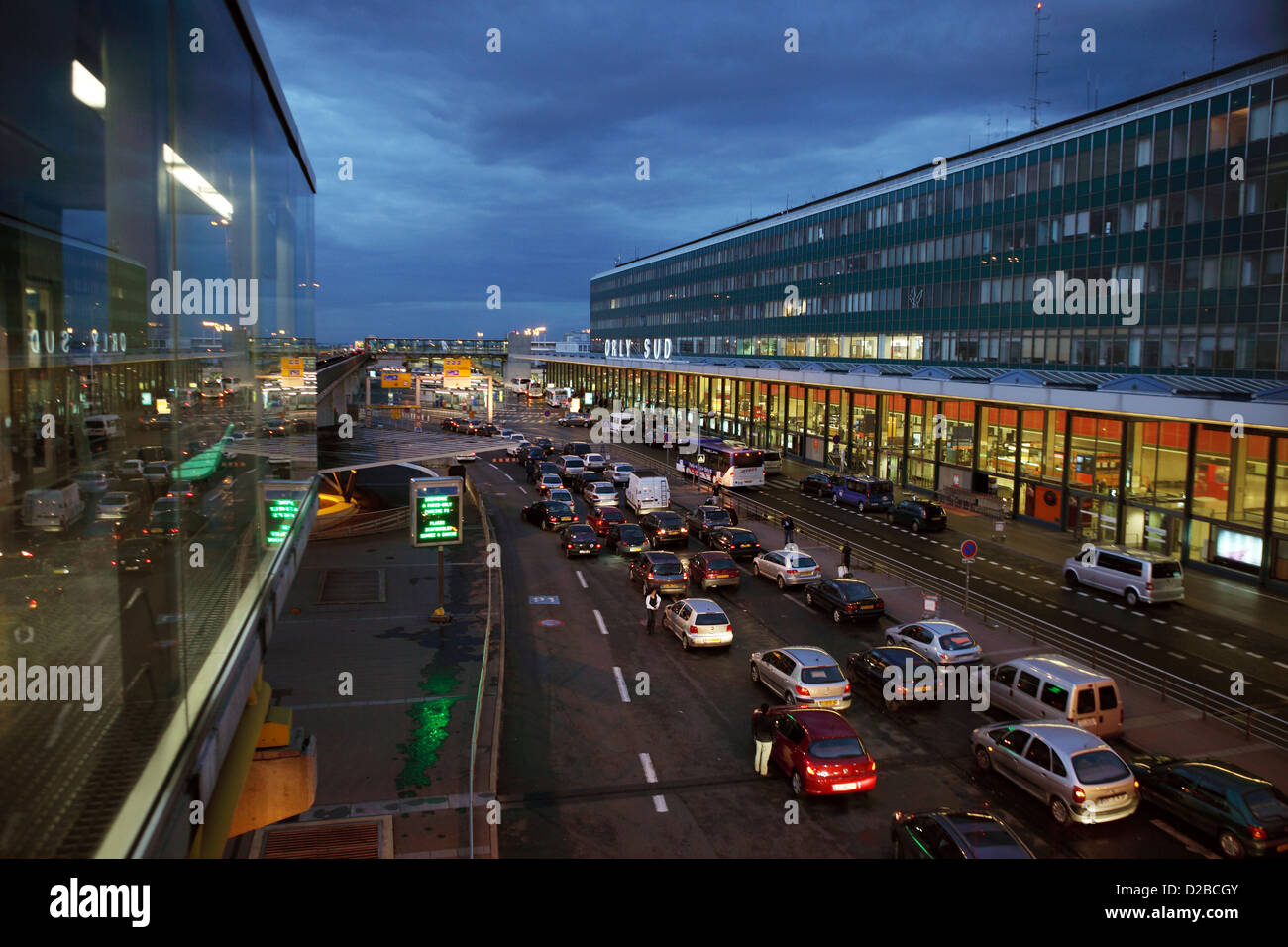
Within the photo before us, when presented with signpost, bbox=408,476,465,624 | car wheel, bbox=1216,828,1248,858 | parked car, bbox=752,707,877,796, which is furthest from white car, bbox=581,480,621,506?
car wheel, bbox=1216,828,1248,858

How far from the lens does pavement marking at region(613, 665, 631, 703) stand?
18.4m

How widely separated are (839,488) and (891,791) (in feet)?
106

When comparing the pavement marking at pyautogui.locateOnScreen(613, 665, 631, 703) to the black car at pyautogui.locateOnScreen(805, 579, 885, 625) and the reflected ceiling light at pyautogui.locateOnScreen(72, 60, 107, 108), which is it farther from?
the reflected ceiling light at pyautogui.locateOnScreen(72, 60, 107, 108)

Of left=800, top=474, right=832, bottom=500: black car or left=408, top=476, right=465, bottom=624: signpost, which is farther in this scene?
left=800, top=474, right=832, bottom=500: black car

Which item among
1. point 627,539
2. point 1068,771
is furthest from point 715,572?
point 1068,771

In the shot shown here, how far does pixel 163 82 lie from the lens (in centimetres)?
528

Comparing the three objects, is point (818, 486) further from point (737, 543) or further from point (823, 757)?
point (823, 757)

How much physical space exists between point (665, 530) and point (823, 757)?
21357 mm

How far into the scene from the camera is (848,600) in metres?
23.9

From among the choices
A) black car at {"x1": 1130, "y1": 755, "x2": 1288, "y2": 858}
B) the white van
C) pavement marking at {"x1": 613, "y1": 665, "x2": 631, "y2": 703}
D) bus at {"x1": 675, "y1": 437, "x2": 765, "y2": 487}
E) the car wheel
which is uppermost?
the white van

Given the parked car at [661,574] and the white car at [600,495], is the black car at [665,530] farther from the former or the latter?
the white car at [600,495]

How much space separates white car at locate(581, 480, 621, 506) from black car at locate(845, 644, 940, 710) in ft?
80.0

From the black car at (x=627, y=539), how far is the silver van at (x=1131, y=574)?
52.9 ft

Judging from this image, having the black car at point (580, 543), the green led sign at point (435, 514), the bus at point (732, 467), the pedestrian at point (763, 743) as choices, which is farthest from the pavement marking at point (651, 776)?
the bus at point (732, 467)
